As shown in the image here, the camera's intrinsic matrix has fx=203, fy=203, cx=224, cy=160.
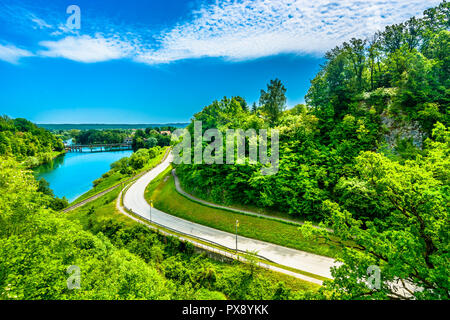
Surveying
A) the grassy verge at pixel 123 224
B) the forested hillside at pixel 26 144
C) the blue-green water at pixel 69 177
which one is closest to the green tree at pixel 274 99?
the grassy verge at pixel 123 224

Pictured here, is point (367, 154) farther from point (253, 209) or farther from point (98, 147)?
point (98, 147)

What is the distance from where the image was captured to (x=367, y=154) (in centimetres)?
1236

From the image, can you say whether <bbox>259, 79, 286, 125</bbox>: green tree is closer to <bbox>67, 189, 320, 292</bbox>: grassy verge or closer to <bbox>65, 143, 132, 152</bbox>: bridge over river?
<bbox>67, 189, 320, 292</bbox>: grassy verge

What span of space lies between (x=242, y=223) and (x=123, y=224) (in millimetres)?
13916

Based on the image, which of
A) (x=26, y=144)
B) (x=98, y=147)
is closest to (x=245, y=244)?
(x=26, y=144)

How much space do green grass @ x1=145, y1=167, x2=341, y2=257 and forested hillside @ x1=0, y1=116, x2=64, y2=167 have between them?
43744 millimetres

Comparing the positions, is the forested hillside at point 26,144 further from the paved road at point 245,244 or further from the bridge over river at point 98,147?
the paved road at point 245,244

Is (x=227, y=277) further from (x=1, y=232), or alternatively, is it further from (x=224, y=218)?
(x=1, y=232)

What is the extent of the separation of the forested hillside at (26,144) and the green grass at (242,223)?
144ft

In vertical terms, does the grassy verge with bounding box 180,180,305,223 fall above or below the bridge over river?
below

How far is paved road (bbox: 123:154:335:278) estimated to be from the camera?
1579 cm

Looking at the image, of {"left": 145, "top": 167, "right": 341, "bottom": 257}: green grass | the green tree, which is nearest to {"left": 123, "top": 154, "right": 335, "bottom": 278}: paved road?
{"left": 145, "top": 167, "right": 341, "bottom": 257}: green grass

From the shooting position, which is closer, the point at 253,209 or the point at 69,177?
the point at 253,209
